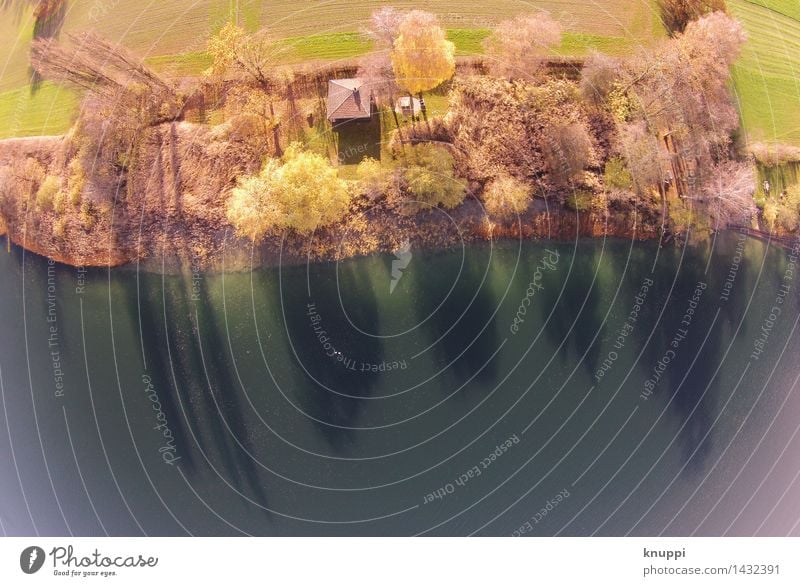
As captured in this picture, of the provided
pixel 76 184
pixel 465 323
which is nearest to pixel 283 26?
pixel 76 184

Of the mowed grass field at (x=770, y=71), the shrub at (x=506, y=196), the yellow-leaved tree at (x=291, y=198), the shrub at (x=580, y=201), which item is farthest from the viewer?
the mowed grass field at (x=770, y=71)

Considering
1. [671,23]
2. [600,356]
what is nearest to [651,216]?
[600,356]

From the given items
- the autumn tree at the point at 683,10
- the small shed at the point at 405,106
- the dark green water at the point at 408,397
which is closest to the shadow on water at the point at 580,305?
the dark green water at the point at 408,397

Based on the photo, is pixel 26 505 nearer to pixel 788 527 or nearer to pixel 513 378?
pixel 513 378

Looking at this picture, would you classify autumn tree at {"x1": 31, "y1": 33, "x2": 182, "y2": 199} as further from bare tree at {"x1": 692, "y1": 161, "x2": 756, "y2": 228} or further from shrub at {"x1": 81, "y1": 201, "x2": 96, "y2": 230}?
bare tree at {"x1": 692, "y1": 161, "x2": 756, "y2": 228}

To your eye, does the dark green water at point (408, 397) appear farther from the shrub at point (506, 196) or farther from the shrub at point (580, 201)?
the shrub at point (506, 196)

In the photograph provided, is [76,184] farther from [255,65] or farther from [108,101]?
[255,65]
